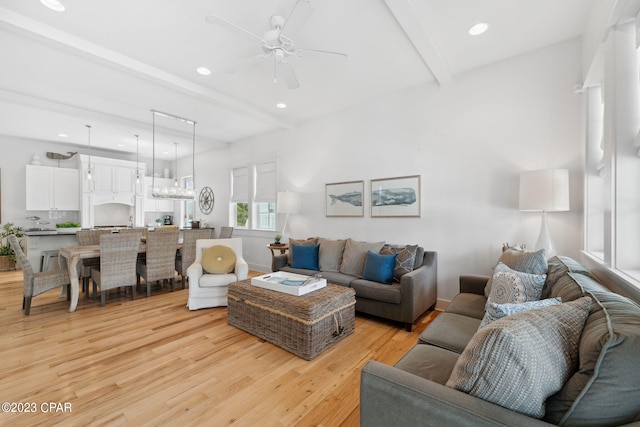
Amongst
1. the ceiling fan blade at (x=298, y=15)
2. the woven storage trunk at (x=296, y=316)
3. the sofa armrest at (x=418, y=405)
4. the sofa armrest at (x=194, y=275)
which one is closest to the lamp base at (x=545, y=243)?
the woven storage trunk at (x=296, y=316)

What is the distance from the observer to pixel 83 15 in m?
2.33

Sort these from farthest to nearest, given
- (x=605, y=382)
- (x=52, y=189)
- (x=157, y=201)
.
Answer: (x=157, y=201) < (x=52, y=189) < (x=605, y=382)

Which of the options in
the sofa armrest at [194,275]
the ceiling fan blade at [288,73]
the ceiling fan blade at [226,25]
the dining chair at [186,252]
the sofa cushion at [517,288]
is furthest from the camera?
the dining chair at [186,252]

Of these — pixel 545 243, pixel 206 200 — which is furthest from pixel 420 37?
pixel 206 200

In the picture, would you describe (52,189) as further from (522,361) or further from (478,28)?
(522,361)

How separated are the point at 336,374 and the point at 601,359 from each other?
1708 mm

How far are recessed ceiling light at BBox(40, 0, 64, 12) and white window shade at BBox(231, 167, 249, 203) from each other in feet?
13.2

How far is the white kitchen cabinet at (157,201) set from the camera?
7.83 m

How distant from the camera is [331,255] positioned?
152 inches

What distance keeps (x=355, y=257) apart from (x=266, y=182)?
2.96 metres

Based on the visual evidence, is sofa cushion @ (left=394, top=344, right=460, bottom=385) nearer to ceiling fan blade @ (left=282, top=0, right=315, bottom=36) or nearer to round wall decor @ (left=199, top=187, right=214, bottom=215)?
ceiling fan blade @ (left=282, top=0, right=315, bottom=36)

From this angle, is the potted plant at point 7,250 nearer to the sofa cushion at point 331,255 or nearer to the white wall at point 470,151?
the sofa cushion at point 331,255

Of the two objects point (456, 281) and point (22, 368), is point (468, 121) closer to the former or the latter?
point (456, 281)

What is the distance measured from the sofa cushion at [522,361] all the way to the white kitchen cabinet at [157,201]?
28.5ft
